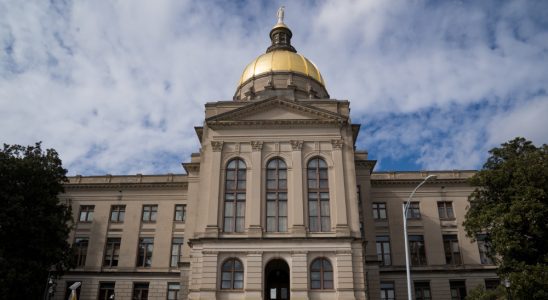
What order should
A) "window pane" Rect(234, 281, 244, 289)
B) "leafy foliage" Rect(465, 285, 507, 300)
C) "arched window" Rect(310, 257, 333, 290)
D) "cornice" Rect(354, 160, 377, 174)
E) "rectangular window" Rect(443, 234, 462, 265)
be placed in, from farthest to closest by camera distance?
"cornice" Rect(354, 160, 377, 174)
"rectangular window" Rect(443, 234, 462, 265)
"window pane" Rect(234, 281, 244, 289)
"arched window" Rect(310, 257, 333, 290)
"leafy foliage" Rect(465, 285, 507, 300)

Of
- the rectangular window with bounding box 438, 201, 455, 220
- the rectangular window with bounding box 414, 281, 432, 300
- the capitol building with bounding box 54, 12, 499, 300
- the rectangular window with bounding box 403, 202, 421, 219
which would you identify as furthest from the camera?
the rectangular window with bounding box 403, 202, 421, 219

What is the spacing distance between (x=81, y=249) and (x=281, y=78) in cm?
2806

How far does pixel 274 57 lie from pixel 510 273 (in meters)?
35.1

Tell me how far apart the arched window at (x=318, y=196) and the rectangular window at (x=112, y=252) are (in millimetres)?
22857

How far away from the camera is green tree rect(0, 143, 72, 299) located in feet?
102

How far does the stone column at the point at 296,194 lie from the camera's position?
35.8 meters

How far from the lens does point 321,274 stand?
113ft

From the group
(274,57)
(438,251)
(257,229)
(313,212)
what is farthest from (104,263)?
(438,251)

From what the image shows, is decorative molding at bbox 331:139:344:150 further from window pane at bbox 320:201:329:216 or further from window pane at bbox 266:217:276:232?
window pane at bbox 266:217:276:232

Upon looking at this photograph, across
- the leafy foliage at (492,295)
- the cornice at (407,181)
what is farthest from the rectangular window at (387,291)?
the leafy foliage at (492,295)

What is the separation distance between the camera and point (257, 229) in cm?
3581

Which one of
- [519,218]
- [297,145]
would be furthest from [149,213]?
[519,218]

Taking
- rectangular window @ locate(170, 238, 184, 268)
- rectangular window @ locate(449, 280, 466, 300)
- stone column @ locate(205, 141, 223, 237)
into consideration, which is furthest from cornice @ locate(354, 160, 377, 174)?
rectangular window @ locate(170, 238, 184, 268)

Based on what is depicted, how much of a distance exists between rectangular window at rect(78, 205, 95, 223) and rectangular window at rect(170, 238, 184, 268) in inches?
387
